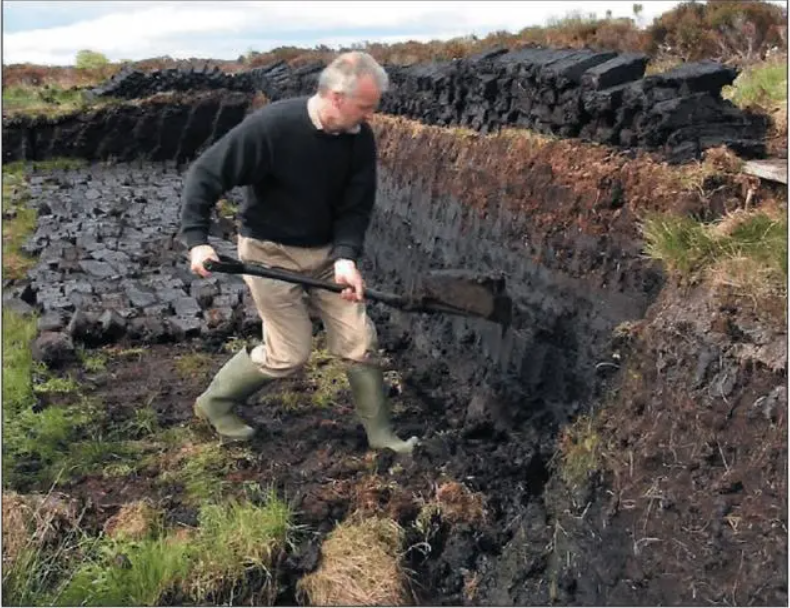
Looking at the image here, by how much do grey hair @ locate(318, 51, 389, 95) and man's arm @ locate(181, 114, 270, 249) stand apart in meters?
0.46

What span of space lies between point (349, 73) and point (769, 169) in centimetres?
214

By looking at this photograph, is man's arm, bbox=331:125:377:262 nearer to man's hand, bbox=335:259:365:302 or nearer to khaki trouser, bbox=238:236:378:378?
man's hand, bbox=335:259:365:302

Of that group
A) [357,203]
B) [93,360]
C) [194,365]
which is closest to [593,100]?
[357,203]

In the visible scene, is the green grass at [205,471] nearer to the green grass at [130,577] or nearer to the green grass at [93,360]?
the green grass at [130,577]

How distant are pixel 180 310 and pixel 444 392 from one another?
309cm

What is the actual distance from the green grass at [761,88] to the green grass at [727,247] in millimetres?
1589

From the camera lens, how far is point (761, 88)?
21.3ft

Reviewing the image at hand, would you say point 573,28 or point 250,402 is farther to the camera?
point 573,28

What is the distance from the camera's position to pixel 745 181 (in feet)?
16.0

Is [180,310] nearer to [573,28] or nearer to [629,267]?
[629,267]

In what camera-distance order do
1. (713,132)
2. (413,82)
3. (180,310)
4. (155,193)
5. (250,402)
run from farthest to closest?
(155,193), (413,82), (180,310), (250,402), (713,132)

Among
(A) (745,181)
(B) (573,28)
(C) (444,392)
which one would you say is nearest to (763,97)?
(A) (745,181)

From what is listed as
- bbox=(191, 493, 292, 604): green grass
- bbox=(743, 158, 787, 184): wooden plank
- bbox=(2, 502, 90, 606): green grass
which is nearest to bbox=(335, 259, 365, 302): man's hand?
bbox=(191, 493, 292, 604): green grass

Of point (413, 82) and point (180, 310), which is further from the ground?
point (413, 82)
